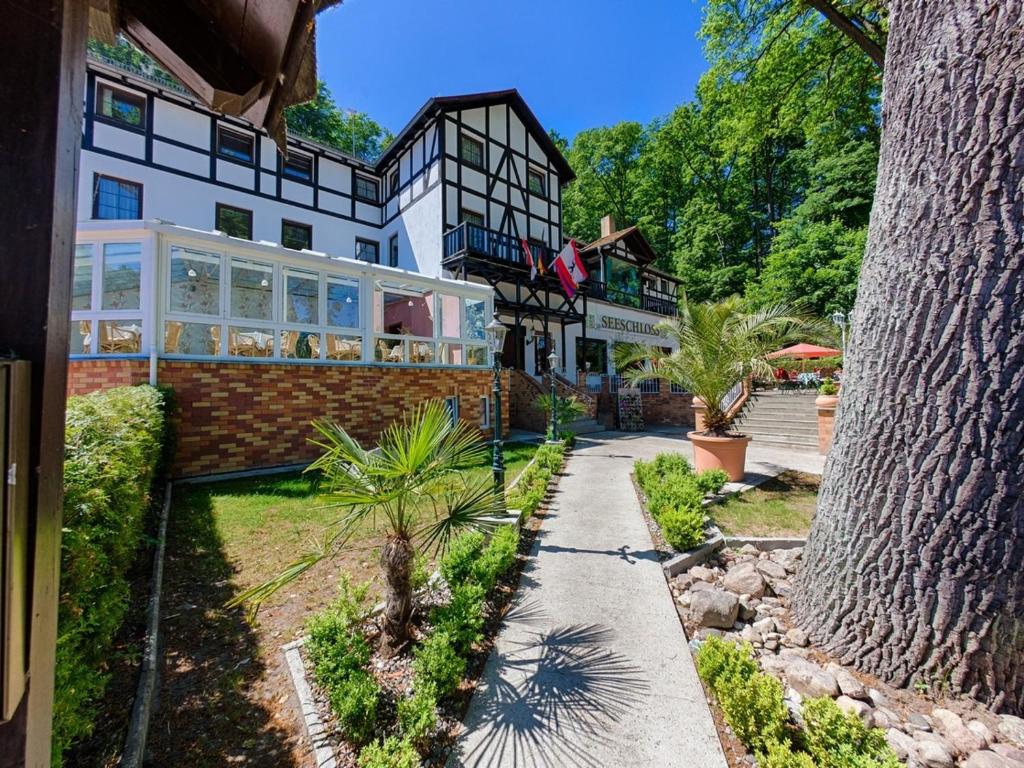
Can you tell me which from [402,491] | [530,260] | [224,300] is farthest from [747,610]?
[530,260]

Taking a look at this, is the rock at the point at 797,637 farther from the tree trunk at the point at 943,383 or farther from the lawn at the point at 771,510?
the lawn at the point at 771,510

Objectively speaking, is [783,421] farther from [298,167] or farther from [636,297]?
[298,167]

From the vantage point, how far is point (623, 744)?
212 cm

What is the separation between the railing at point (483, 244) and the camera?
44.4 ft

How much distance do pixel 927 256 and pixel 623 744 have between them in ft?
10.7

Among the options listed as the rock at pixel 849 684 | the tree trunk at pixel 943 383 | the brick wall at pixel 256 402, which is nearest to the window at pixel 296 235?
the brick wall at pixel 256 402

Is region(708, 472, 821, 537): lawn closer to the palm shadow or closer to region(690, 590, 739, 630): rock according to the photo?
region(690, 590, 739, 630): rock

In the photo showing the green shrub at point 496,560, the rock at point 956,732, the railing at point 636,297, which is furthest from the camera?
the railing at point 636,297

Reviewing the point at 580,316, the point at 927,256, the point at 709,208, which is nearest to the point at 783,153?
the point at 709,208

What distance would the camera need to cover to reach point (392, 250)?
16.3 m

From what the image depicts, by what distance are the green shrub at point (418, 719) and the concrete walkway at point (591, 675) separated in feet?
0.64

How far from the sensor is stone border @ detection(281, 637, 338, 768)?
6.68ft

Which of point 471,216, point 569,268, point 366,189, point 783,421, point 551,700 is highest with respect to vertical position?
point 366,189

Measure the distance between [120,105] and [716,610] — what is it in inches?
701
